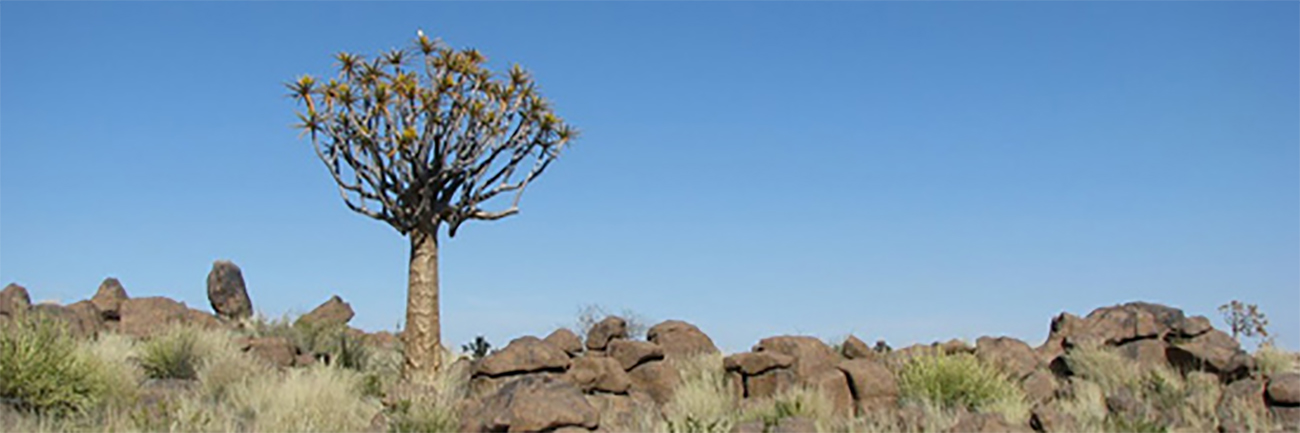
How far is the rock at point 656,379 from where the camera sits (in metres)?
15.2

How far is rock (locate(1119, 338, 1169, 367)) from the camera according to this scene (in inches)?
655

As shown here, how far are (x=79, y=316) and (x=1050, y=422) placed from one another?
14.1 metres

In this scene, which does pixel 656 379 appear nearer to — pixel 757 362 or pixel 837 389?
pixel 757 362

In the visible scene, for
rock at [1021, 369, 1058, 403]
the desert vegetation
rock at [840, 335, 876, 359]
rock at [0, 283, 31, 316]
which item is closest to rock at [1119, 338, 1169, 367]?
the desert vegetation

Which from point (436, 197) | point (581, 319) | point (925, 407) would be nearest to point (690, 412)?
point (925, 407)

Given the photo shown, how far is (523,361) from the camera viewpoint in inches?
599

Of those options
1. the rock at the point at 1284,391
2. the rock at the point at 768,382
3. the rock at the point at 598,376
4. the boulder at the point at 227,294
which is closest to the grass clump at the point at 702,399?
the rock at the point at 768,382

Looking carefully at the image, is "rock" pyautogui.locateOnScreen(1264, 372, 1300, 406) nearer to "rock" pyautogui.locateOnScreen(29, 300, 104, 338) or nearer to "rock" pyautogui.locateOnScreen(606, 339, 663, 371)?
"rock" pyautogui.locateOnScreen(606, 339, 663, 371)

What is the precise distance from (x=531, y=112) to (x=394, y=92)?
74.5 inches

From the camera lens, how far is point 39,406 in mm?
12008

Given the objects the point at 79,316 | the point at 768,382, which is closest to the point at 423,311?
the point at 768,382

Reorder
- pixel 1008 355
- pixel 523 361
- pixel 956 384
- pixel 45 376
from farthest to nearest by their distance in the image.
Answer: pixel 1008 355 → pixel 523 361 → pixel 956 384 → pixel 45 376

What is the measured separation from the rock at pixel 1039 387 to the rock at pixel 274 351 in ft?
31.3

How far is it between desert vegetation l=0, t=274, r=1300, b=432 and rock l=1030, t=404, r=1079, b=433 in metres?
0.02
